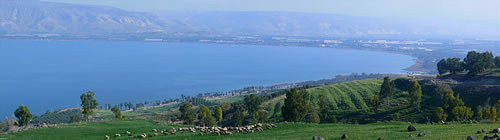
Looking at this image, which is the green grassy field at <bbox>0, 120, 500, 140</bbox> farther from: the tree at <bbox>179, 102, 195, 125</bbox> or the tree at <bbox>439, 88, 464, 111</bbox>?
the tree at <bbox>439, 88, 464, 111</bbox>

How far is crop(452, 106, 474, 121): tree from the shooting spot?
46281 mm

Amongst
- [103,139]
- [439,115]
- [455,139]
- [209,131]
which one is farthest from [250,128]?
[439,115]

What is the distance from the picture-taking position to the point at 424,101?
58.6 metres

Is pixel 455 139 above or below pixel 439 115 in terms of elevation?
above

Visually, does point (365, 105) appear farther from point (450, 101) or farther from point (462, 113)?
point (462, 113)

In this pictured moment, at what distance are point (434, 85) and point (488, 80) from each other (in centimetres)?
1035

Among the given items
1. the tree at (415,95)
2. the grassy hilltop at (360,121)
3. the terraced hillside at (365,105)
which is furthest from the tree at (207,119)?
the tree at (415,95)

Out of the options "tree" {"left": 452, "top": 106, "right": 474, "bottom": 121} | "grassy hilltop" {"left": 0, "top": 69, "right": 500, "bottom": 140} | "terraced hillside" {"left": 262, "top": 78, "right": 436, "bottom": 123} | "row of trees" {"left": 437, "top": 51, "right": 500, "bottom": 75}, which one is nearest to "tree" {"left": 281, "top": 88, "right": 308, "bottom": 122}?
"grassy hilltop" {"left": 0, "top": 69, "right": 500, "bottom": 140}

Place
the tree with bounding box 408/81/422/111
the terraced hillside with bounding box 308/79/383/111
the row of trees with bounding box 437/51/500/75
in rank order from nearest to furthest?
the tree with bounding box 408/81/422/111 → the terraced hillside with bounding box 308/79/383/111 → the row of trees with bounding box 437/51/500/75

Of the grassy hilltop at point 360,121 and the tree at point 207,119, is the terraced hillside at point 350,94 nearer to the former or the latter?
the grassy hilltop at point 360,121

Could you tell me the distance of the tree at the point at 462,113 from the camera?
46281mm

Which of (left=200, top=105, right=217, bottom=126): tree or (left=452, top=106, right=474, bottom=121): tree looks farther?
(left=200, top=105, right=217, bottom=126): tree

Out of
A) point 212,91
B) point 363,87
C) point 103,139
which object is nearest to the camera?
point 103,139

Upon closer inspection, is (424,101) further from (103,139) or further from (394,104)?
(103,139)
